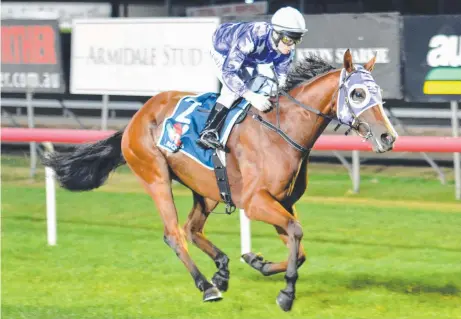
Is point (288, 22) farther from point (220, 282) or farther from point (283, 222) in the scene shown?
point (220, 282)

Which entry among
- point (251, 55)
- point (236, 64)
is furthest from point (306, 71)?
point (236, 64)

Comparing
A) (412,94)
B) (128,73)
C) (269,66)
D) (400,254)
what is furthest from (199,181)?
(128,73)

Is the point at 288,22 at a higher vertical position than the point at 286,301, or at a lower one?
higher

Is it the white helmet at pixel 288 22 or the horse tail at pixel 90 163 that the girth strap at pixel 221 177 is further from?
the horse tail at pixel 90 163

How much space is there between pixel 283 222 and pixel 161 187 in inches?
46.2

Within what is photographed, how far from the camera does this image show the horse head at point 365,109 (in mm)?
5922

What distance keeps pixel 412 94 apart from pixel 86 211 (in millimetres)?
3513

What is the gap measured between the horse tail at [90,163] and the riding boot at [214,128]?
116 cm

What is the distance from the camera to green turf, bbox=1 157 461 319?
6660 mm

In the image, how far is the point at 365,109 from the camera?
5980 mm

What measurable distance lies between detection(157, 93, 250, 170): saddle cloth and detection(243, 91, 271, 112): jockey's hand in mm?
181

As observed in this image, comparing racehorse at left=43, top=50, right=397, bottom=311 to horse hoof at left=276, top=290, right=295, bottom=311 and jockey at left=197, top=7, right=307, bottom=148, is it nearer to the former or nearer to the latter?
horse hoof at left=276, top=290, right=295, bottom=311

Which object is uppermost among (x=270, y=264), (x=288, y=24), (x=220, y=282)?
(x=288, y=24)

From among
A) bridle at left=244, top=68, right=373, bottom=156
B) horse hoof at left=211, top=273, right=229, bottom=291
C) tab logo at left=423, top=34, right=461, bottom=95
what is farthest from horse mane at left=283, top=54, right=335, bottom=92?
tab logo at left=423, top=34, right=461, bottom=95
